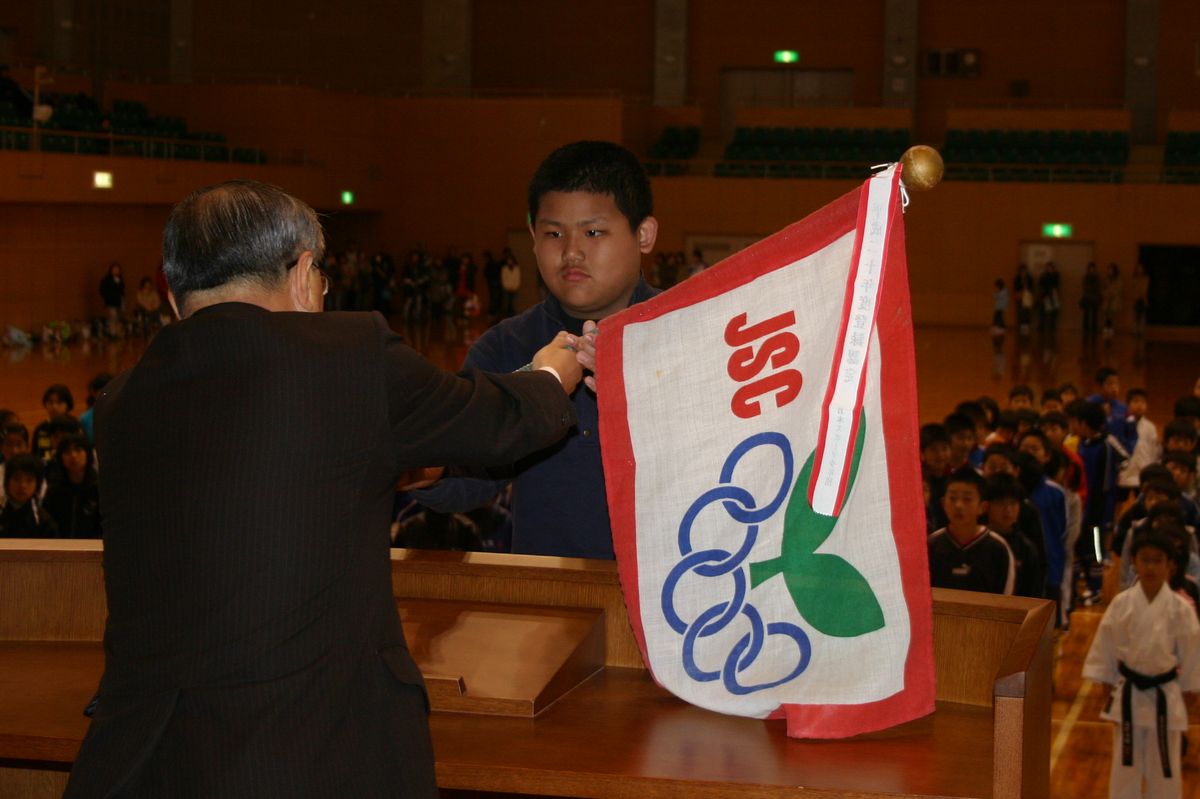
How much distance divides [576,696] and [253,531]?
29.6 inches

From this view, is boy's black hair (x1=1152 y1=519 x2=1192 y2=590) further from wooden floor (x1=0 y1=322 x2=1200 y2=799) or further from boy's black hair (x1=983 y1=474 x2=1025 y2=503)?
wooden floor (x1=0 y1=322 x2=1200 y2=799)

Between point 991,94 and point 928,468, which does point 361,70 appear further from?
point 928,468

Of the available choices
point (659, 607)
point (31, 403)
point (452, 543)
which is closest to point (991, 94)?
point (31, 403)

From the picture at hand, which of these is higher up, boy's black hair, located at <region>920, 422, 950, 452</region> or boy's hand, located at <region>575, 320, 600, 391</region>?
boy's hand, located at <region>575, 320, 600, 391</region>

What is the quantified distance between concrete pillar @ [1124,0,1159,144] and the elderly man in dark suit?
2391cm

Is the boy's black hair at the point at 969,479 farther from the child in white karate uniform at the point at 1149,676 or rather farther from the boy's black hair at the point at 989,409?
the boy's black hair at the point at 989,409

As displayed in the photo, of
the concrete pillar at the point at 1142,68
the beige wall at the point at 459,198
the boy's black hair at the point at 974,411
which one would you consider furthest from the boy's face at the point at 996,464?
the concrete pillar at the point at 1142,68

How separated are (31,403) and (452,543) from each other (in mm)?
8245

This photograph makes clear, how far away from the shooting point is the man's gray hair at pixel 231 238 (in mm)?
1697

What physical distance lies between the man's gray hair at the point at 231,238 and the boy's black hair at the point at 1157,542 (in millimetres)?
4477

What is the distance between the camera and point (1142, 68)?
23.4 metres

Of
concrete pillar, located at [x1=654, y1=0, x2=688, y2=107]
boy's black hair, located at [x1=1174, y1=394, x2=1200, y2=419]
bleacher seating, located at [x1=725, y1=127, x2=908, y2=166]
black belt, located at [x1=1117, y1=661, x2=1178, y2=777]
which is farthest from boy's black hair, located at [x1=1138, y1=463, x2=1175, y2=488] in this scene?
concrete pillar, located at [x1=654, y1=0, x2=688, y2=107]

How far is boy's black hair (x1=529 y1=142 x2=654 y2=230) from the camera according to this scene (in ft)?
8.32

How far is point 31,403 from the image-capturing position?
41.0 ft
